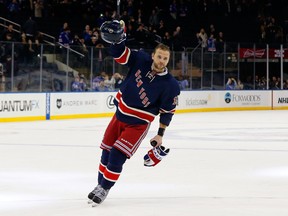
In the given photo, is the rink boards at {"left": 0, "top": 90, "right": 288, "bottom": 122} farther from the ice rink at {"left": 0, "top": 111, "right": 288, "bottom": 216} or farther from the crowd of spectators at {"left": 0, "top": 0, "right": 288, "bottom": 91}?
the ice rink at {"left": 0, "top": 111, "right": 288, "bottom": 216}

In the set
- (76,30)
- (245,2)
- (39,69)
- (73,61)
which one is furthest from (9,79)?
(245,2)

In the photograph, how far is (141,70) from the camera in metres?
6.67

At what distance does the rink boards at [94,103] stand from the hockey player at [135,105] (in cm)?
1241

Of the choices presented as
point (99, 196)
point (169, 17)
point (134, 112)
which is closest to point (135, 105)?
point (134, 112)

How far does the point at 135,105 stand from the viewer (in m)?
6.62

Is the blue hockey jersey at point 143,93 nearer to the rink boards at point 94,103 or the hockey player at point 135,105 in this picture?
the hockey player at point 135,105

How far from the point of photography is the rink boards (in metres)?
19.2

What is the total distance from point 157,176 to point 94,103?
1322 cm

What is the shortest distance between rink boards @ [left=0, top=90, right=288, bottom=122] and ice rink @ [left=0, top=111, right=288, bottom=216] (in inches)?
135

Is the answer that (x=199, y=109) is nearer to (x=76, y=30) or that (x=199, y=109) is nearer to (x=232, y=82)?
(x=232, y=82)

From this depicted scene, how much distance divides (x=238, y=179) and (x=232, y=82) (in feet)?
58.6

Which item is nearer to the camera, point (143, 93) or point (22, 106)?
point (143, 93)

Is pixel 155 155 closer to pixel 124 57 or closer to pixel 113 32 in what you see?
pixel 124 57

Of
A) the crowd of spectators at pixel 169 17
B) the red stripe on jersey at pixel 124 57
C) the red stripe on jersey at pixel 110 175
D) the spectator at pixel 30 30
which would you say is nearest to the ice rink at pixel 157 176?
the red stripe on jersey at pixel 110 175
